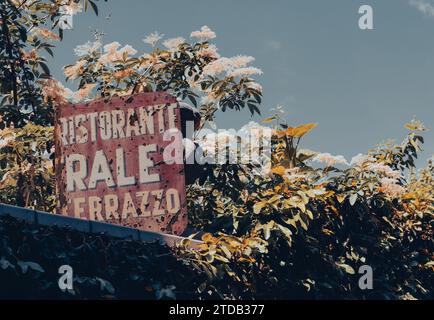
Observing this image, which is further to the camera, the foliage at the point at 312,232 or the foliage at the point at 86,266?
the foliage at the point at 312,232

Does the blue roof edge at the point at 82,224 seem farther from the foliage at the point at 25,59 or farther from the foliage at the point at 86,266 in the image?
the foliage at the point at 25,59

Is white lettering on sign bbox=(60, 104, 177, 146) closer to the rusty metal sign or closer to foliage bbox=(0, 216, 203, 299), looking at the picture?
the rusty metal sign

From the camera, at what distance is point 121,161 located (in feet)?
36.1

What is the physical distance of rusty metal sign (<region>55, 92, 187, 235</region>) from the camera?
10.7 metres

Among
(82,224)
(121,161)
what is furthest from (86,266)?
(121,161)

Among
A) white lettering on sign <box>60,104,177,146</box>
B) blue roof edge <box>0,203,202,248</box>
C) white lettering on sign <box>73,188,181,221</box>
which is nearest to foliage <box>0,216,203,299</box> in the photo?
blue roof edge <box>0,203,202,248</box>

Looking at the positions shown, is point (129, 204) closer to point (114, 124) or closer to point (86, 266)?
point (114, 124)

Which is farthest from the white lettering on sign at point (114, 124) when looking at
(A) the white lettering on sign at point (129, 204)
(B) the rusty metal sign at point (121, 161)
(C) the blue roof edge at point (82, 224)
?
(C) the blue roof edge at point (82, 224)

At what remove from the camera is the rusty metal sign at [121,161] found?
1066cm

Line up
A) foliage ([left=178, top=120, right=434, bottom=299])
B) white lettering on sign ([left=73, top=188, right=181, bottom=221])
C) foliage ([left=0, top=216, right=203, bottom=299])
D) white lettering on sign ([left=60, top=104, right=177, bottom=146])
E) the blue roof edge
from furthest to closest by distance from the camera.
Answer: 1. white lettering on sign ([left=60, top=104, right=177, bottom=146])
2. white lettering on sign ([left=73, top=188, right=181, bottom=221])
3. foliage ([left=178, top=120, right=434, bottom=299])
4. the blue roof edge
5. foliage ([left=0, top=216, right=203, bottom=299])

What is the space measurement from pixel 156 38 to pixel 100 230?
502 cm
